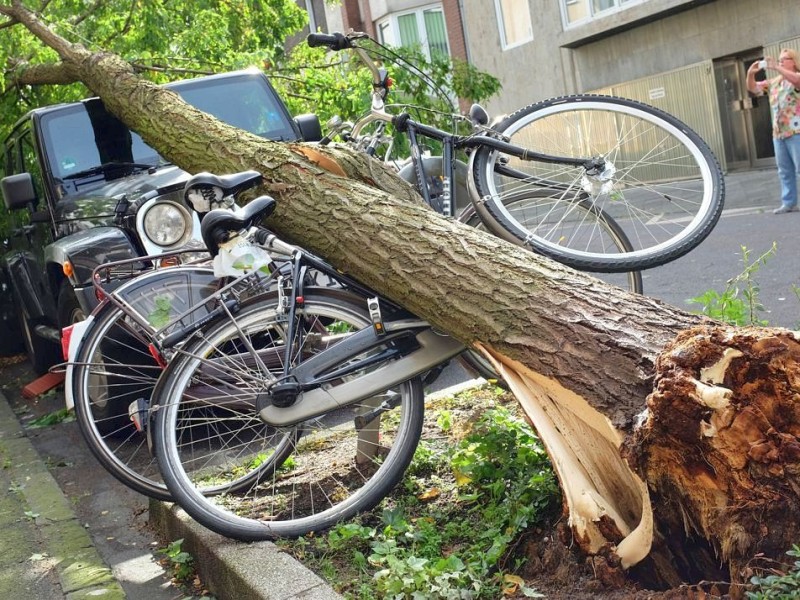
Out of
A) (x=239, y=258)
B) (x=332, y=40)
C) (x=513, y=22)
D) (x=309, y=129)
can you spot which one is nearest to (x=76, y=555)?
(x=239, y=258)

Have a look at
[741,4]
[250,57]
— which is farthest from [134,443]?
[741,4]

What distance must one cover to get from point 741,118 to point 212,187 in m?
17.4

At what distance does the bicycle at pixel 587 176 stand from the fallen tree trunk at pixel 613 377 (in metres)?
0.51

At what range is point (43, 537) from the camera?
182 inches

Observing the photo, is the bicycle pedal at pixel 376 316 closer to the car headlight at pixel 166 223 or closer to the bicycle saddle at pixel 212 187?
the bicycle saddle at pixel 212 187

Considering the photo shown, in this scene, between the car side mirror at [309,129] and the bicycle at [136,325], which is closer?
the bicycle at [136,325]

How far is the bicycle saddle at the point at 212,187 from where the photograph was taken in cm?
375

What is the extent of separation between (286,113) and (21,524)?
361 cm

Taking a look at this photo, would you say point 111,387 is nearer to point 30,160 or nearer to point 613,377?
point 613,377

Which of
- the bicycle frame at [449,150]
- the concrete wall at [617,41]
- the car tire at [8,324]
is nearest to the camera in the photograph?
the bicycle frame at [449,150]

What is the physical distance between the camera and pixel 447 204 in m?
4.34

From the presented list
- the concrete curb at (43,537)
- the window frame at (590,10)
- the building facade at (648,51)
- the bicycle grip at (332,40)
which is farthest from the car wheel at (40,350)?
the window frame at (590,10)

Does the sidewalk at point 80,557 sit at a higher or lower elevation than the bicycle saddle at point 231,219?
lower

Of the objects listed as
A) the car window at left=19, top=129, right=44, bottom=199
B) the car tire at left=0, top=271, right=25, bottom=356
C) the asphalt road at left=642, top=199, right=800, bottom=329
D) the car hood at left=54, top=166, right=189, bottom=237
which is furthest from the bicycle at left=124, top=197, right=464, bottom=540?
the car tire at left=0, top=271, right=25, bottom=356
